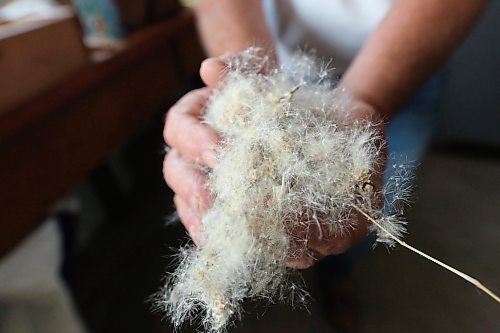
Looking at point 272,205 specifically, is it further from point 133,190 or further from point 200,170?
point 133,190

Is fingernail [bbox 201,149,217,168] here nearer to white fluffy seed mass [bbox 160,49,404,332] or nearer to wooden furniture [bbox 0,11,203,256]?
white fluffy seed mass [bbox 160,49,404,332]

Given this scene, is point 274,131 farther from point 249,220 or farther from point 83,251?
point 83,251

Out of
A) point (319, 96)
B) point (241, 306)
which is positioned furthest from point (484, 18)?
point (241, 306)

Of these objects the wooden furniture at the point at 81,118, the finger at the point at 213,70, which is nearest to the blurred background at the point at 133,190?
the wooden furniture at the point at 81,118

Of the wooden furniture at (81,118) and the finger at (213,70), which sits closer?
the finger at (213,70)

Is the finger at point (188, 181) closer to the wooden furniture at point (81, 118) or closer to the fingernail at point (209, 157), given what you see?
the fingernail at point (209, 157)

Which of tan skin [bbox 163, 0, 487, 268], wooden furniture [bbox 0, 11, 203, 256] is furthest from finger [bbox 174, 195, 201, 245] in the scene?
wooden furniture [bbox 0, 11, 203, 256]

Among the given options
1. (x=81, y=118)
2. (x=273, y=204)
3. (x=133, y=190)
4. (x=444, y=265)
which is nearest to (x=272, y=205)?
(x=273, y=204)
